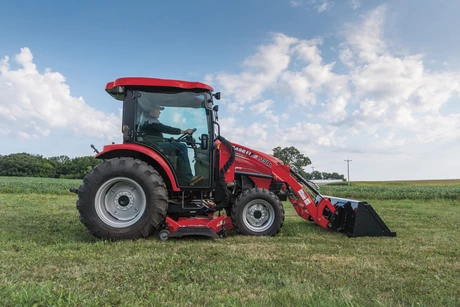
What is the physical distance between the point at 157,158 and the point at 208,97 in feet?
4.33

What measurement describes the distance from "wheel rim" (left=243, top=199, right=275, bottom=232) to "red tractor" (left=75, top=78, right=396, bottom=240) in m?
0.01

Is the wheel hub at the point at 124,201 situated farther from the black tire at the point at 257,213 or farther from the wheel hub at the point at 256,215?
the wheel hub at the point at 256,215

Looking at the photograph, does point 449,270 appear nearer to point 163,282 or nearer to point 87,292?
point 163,282

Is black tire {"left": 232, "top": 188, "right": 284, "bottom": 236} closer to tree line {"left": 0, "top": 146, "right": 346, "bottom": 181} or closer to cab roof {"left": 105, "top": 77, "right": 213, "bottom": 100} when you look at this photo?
cab roof {"left": 105, "top": 77, "right": 213, "bottom": 100}

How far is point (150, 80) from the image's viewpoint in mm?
5156


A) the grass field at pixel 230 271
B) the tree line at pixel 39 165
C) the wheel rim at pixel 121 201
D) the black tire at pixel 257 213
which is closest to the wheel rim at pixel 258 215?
the black tire at pixel 257 213

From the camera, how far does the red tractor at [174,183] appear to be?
4.78 m

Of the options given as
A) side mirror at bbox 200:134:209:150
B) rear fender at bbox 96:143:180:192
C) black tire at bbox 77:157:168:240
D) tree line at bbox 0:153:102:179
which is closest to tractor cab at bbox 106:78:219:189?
side mirror at bbox 200:134:209:150

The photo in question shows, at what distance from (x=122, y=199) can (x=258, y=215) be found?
2253mm

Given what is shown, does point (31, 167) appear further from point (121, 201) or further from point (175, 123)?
point (175, 123)

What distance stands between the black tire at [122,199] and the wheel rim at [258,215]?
1.45m

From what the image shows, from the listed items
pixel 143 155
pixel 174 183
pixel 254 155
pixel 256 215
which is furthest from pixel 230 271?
pixel 254 155

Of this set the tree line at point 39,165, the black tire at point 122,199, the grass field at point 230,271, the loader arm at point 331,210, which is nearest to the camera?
the grass field at point 230,271

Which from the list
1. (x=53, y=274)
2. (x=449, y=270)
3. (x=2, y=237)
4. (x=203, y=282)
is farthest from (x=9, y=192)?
(x=449, y=270)
